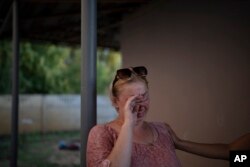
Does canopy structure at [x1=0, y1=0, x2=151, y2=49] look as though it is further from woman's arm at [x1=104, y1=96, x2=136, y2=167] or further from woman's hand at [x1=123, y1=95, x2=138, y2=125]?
woman's arm at [x1=104, y1=96, x2=136, y2=167]

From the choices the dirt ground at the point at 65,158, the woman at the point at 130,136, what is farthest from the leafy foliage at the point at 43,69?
the woman at the point at 130,136

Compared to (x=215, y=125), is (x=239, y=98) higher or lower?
higher

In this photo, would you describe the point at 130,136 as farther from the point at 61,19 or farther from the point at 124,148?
the point at 61,19

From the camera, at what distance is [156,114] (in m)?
5.05

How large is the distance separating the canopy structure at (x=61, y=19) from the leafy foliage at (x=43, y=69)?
506 cm

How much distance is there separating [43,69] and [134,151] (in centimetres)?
1618

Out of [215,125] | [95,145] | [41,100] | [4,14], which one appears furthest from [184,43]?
[41,100]

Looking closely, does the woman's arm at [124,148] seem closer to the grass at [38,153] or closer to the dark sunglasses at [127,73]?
the dark sunglasses at [127,73]

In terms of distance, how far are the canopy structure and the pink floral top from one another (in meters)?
3.57

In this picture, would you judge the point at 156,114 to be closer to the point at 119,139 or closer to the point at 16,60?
the point at 16,60

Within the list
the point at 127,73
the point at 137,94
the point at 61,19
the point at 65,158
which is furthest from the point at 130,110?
the point at 65,158

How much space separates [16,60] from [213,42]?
3.43m

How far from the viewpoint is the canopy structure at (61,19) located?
5844 millimetres

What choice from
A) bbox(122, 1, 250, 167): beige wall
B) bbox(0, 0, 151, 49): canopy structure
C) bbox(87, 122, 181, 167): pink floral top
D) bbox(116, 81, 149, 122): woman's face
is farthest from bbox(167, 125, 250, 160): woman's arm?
bbox(0, 0, 151, 49): canopy structure
